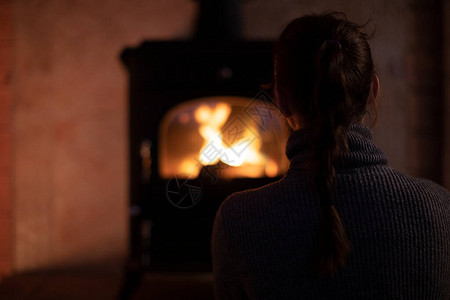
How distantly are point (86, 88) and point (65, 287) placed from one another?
0.85 metres

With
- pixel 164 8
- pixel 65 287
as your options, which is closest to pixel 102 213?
pixel 65 287

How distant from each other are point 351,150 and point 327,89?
0.10 meters

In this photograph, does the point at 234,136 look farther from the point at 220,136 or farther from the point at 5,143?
the point at 5,143

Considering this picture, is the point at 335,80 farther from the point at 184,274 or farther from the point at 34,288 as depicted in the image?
the point at 34,288

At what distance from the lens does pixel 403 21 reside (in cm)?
147

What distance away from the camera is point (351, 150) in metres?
0.46

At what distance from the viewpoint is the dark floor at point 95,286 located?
1107 millimetres

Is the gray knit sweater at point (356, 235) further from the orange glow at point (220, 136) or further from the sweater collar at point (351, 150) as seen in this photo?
the orange glow at point (220, 136)

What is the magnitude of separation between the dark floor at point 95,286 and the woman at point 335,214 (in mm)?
731

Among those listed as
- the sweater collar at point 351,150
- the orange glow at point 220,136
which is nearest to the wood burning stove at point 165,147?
the orange glow at point 220,136

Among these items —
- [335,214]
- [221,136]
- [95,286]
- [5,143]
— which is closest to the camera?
[335,214]

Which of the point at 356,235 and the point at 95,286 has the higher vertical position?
the point at 356,235

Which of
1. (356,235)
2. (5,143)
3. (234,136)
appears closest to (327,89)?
(356,235)

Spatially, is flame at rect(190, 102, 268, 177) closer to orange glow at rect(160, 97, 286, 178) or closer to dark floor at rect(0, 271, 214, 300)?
orange glow at rect(160, 97, 286, 178)
